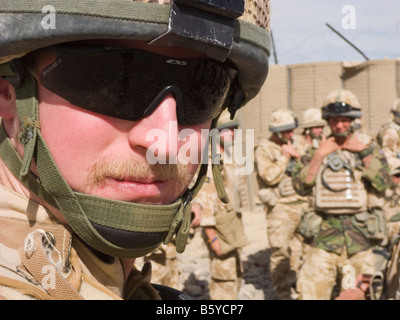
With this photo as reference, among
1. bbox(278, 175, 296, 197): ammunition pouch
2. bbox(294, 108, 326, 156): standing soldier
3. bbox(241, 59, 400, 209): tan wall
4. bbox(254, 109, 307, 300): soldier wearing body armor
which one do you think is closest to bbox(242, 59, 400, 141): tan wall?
bbox(241, 59, 400, 209): tan wall

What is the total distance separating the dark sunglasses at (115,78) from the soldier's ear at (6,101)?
6.5 inches

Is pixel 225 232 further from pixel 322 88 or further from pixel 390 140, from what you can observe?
pixel 322 88

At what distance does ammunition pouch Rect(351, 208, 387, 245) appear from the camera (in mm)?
5754

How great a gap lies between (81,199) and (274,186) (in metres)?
6.45

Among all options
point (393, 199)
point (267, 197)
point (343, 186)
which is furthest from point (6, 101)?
point (267, 197)

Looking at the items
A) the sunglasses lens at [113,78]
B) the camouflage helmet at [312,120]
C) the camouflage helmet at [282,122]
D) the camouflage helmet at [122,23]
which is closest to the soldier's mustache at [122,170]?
the sunglasses lens at [113,78]

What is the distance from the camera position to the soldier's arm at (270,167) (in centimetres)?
762

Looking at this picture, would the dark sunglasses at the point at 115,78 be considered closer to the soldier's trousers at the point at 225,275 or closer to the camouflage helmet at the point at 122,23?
the camouflage helmet at the point at 122,23

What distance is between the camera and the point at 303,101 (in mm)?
12875

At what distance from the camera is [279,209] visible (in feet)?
24.9

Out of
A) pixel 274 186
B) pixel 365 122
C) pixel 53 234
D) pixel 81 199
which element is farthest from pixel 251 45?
pixel 365 122

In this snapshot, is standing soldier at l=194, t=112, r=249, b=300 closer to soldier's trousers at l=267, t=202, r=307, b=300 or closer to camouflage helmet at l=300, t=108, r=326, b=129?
soldier's trousers at l=267, t=202, r=307, b=300

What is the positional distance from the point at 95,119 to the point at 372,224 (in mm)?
4906

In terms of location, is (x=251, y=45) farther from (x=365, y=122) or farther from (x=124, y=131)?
(x=365, y=122)
